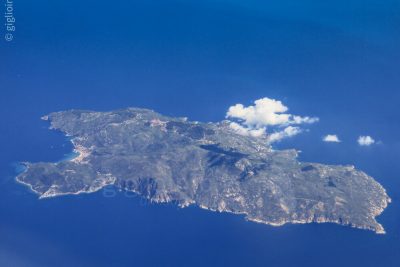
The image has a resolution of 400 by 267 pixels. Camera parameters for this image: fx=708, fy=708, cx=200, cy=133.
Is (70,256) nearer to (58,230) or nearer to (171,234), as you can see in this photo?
(58,230)

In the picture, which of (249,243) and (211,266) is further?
(249,243)

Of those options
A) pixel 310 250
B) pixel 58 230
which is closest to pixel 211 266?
pixel 310 250

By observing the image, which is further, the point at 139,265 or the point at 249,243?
the point at 249,243

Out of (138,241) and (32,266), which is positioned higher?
(138,241)

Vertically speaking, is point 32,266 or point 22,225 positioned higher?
point 22,225

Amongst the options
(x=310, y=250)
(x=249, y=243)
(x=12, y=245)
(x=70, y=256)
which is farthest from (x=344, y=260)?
(x=12, y=245)

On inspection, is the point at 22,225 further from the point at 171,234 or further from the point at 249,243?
the point at 249,243

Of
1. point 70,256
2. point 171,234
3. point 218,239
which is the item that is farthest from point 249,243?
point 70,256

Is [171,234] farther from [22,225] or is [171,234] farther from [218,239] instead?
[22,225]
